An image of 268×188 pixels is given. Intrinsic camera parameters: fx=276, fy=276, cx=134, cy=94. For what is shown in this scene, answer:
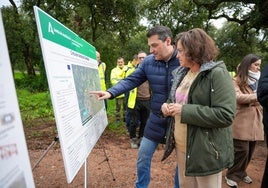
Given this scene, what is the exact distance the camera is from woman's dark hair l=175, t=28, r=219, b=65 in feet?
6.66

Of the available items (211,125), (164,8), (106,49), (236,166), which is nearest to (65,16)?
(106,49)

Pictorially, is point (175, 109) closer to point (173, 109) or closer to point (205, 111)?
point (173, 109)

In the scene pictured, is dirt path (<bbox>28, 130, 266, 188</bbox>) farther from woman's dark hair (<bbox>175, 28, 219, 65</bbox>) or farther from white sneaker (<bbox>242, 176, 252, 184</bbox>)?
woman's dark hair (<bbox>175, 28, 219, 65</bbox>)

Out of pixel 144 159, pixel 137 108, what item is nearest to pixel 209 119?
pixel 144 159

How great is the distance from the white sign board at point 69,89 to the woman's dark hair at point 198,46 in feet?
2.99

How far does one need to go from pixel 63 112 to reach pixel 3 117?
0.67m

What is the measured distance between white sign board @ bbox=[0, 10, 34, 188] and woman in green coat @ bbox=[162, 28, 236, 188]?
44.7 inches

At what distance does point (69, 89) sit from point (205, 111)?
0.99m

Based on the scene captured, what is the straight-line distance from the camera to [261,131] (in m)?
3.58

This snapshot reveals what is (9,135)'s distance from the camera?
1.20m

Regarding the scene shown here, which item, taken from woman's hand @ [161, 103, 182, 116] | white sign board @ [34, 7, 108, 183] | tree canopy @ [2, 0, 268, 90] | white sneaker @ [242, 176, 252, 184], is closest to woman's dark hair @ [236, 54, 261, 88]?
white sneaker @ [242, 176, 252, 184]

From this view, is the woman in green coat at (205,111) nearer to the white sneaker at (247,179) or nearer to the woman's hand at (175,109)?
the woman's hand at (175,109)

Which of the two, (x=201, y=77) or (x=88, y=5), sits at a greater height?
(x=88, y=5)

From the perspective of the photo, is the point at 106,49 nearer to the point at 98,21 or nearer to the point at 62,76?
the point at 98,21
